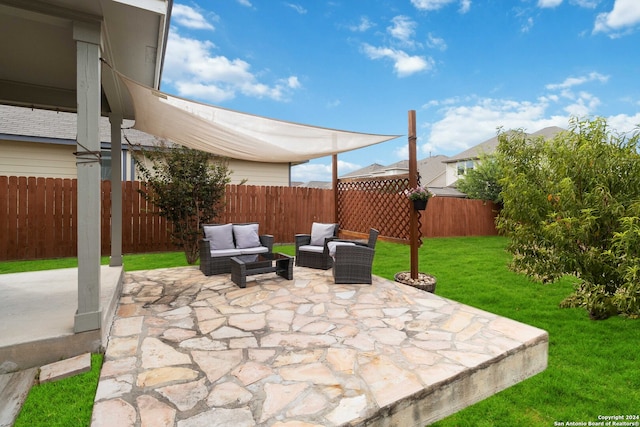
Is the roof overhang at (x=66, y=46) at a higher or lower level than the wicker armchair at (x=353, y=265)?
higher

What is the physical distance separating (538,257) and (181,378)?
4096 mm

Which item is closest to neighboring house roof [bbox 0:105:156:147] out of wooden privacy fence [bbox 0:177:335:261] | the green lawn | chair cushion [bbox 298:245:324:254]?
wooden privacy fence [bbox 0:177:335:261]

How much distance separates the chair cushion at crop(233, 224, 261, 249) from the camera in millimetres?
5527

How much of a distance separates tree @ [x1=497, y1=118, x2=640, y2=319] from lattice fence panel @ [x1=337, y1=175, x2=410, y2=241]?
201 cm

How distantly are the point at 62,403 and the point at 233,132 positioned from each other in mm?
3120

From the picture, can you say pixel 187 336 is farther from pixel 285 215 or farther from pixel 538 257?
pixel 285 215

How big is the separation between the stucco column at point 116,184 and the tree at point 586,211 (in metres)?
5.53

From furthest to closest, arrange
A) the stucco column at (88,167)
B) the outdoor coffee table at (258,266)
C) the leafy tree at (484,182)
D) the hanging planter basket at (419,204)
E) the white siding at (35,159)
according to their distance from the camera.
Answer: the leafy tree at (484,182), the white siding at (35,159), the hanging planter basket at (419,204), the outdoor coffee table at (258,266), the stucco column at (88,167)

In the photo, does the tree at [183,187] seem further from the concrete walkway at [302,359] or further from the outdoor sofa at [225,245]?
the concrete walkway at [302,359]

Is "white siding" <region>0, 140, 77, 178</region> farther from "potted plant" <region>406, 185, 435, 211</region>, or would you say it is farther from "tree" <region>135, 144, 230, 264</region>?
"potted plant" <region>406, 185, 435, 211</region>

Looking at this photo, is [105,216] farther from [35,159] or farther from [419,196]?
[419,196]

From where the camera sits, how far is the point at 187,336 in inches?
110

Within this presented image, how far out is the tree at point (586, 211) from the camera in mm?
3086

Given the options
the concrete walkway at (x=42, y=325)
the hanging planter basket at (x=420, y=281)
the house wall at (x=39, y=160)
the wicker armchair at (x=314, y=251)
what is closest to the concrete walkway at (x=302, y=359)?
the concrete walkway at (x=42, y=325)
